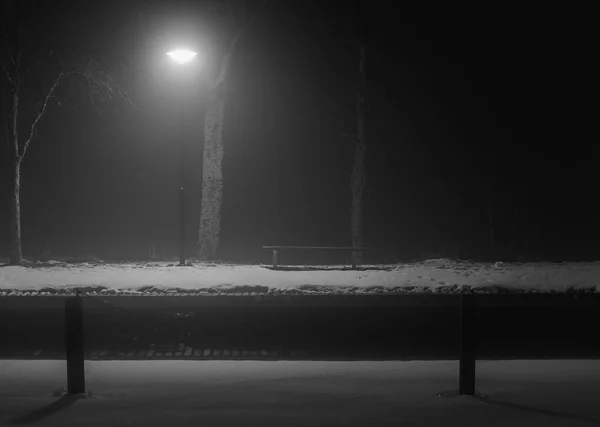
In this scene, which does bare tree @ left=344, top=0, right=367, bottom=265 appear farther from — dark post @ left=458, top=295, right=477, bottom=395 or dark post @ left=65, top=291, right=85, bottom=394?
dark post @ left=65, top=291, right=85, bottom=394

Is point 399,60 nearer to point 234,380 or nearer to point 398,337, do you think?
point 398,337

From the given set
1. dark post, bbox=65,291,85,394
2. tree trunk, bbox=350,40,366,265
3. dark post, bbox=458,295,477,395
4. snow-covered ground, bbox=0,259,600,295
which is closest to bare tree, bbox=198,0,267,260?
snow-covered ground, bbox=0,259,600,295

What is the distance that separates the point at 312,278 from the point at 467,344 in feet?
25.4

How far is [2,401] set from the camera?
6.35 m

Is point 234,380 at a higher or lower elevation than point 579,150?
lower

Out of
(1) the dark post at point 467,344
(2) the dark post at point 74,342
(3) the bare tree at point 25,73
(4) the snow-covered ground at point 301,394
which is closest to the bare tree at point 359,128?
(3) the bare tree at point 25,73

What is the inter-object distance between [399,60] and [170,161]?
8.69 meters

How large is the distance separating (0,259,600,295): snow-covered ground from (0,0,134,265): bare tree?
230 cm

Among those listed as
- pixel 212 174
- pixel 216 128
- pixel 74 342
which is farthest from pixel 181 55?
pixel 74 342

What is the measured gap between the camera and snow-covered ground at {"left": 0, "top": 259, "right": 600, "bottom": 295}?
43.4 feet

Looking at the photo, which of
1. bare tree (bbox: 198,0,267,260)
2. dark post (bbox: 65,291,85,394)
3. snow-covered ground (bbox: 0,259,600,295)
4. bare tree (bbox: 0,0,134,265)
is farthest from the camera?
bare tree (bbox: 198,0,267,260)

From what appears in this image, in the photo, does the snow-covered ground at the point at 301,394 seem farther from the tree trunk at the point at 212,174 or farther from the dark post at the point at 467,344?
the tree trunk at the point at 212,174

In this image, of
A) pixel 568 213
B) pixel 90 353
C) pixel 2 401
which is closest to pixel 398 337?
pixel 90 353

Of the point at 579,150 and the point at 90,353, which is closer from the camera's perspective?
the point at 90,353
